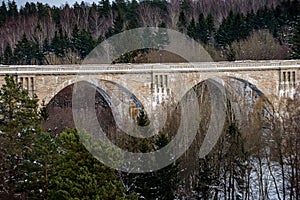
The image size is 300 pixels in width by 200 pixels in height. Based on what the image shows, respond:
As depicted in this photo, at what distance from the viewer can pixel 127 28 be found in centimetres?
4700

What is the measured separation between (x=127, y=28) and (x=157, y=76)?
61.9ft

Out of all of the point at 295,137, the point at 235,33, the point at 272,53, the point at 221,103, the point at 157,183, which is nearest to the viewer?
the point at 157,183

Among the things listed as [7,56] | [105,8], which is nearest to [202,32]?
[105,8]

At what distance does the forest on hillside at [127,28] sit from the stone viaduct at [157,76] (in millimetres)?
8268

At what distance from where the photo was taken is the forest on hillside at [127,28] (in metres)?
43.7

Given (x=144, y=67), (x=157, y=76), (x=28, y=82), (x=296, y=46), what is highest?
(x=296, y=46)

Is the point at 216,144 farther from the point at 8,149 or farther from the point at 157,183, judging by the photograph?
the point at 8,149

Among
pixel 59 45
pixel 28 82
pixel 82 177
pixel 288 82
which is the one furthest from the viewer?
pixel 59 45

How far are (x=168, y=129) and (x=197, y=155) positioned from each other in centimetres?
190

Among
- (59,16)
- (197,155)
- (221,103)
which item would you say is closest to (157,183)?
(197,155)

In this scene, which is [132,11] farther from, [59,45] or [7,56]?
[7,56]

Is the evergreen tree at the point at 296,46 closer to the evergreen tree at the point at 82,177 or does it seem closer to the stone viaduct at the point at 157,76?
the stone viaduct at the point at 157,76

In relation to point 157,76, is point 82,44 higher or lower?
higher

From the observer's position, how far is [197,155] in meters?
21.1
